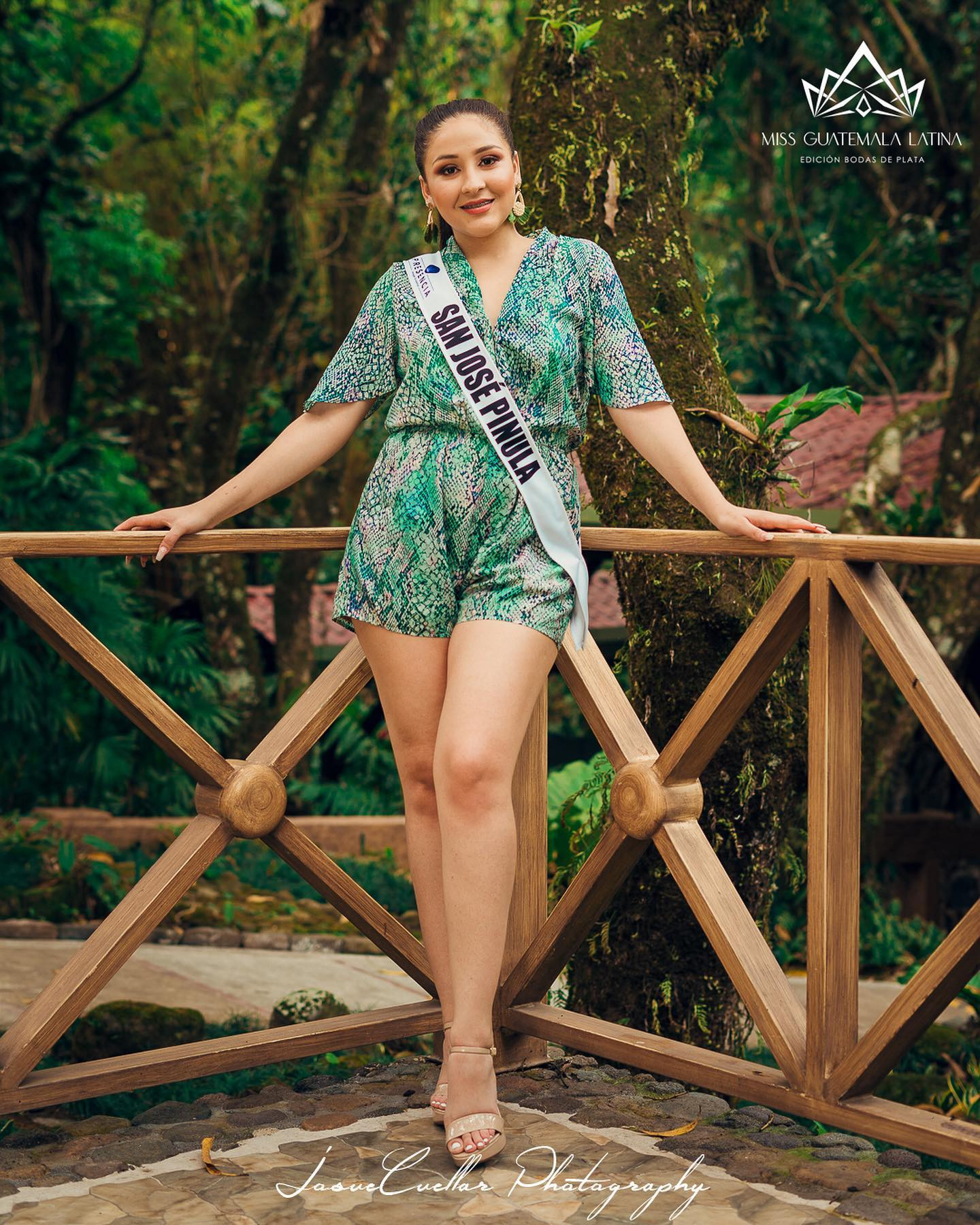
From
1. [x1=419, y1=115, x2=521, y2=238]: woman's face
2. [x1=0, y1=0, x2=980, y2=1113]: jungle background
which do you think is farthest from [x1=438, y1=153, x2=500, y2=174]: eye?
[x1=0, y1=0, x2=980, y2=1113]: jungle background

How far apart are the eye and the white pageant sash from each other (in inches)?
8.3

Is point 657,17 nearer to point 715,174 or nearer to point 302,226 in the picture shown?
point 302,226

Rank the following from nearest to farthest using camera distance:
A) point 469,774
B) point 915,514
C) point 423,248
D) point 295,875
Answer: point 469,774, point 915,514, point 295,875, point 423,248

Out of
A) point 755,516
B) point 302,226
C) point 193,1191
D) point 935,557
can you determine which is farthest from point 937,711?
point 302,226

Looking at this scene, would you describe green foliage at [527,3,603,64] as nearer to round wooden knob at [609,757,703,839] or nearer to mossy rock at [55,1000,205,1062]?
round wooden knob at [609,757,703,839]

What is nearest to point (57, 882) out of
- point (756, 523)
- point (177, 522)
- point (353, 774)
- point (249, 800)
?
point (353, 774)

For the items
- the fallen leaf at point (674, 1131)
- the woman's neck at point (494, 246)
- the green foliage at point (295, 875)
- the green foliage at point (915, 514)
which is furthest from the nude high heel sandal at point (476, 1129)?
the green foliage at point (915, 514)

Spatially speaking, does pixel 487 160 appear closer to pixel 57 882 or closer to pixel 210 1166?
pixel 210 1166

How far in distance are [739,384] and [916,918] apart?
542cm

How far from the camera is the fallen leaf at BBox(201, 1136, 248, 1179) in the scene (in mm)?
2531

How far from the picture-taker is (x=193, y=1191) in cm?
246

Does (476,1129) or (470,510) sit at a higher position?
(470,510)

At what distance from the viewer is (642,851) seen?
9.61 ft

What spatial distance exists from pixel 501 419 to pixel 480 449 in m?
0.07
